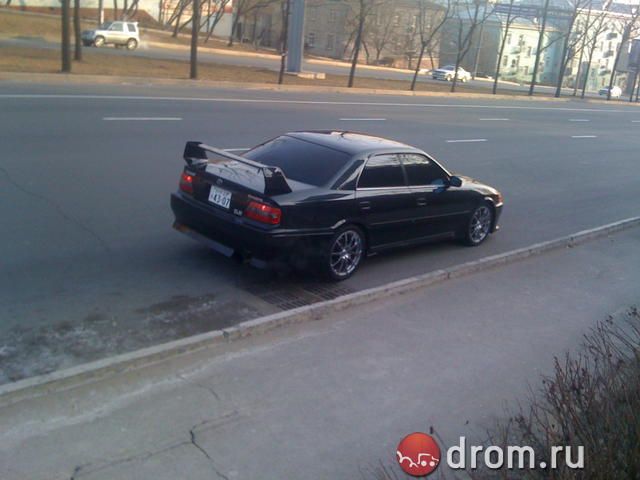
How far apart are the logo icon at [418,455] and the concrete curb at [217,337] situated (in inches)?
75.3

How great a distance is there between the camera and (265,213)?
707cm

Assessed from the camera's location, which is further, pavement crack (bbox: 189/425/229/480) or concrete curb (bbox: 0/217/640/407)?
concrete curb (bbox: 0/217/640/407)

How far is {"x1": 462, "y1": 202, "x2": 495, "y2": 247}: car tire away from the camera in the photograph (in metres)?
9.87

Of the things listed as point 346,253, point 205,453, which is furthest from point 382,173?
point 205,453

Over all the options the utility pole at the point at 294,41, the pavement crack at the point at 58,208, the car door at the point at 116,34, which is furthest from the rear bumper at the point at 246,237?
the car door at the point at 116,34

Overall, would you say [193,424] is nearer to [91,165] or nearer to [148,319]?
[148,319]

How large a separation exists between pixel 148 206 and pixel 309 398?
5447 mm

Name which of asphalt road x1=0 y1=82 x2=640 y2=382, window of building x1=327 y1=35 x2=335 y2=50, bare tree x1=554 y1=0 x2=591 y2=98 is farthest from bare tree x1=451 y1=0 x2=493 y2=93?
window of building x1=327 y1=35 x2=335 y2=50

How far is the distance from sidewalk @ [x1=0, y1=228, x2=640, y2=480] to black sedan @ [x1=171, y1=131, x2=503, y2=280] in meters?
0.87

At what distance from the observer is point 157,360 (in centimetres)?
546

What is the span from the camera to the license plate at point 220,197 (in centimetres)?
737

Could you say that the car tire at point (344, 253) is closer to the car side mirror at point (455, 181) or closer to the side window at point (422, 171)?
the side window at point (422, 171)

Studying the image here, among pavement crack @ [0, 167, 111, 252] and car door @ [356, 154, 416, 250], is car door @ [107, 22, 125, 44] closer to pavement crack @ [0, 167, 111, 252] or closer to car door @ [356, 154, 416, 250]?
pavement crack @ [0, 167, 111, 252]

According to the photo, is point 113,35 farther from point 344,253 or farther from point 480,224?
point 344,253
